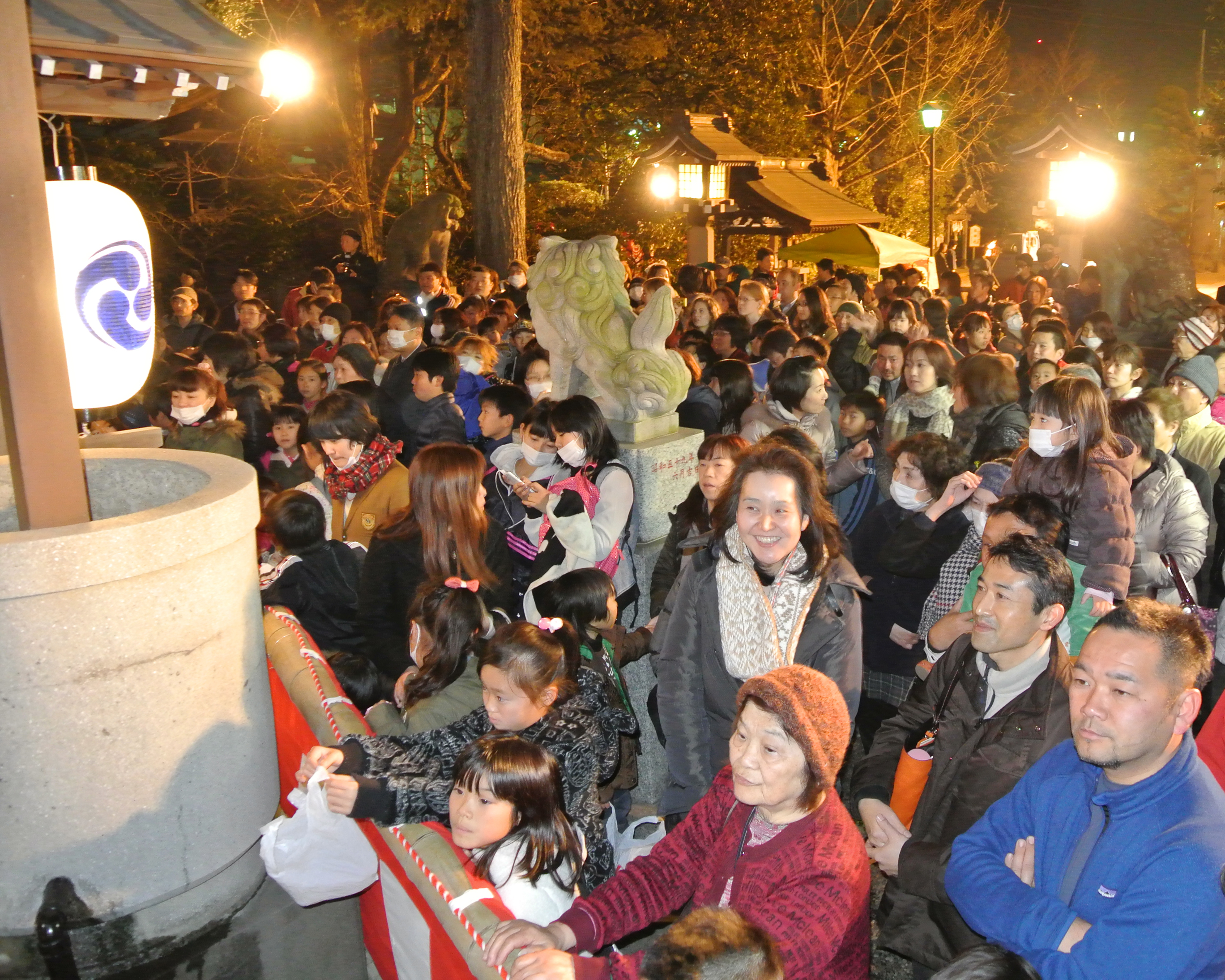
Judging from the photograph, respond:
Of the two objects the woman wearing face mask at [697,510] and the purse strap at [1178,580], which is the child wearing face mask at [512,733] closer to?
the woman wearing face mask at [697,510]

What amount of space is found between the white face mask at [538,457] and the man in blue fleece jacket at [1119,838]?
2.80 metres

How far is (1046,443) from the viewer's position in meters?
4.49

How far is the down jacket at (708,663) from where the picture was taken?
3.29 meters

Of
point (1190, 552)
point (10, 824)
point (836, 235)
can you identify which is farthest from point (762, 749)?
point (836, 235)

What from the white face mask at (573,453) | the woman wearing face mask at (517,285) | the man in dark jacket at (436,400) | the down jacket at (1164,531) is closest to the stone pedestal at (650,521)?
the white face mask at (573,453)

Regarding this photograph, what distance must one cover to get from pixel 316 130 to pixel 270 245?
2451 millimetres

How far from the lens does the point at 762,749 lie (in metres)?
2.51

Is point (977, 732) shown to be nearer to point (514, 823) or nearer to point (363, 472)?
point (514, 823)

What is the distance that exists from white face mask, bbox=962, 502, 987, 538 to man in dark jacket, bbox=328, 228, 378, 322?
1255 centimetres

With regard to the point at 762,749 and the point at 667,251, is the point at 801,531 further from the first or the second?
the point at 667,251

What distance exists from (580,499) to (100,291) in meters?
2.10

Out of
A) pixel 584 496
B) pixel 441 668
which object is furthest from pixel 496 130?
pixel 441 668

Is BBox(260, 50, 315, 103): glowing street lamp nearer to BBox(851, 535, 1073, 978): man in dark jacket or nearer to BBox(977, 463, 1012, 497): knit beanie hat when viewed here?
BBox(977, 463, 1012, 497): knit beanie hat

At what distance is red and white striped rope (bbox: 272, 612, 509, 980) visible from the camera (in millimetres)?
2447
